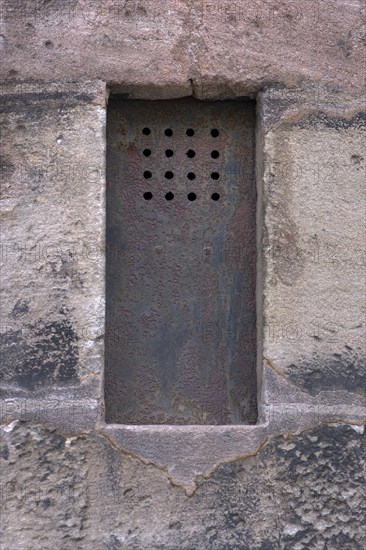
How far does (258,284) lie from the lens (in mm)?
4035

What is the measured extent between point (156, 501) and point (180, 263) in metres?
0.84

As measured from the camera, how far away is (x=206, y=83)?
13.3 feet

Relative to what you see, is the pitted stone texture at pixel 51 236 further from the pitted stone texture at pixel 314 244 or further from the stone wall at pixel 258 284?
the pitted stone texture at pixel 314 244

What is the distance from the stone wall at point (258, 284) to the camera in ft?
12.3

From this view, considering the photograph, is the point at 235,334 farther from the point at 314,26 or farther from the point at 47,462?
the point at 314,26

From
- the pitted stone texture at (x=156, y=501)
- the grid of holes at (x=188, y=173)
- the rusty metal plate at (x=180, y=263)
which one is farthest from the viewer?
the grid of holes at (x=188, y=173)

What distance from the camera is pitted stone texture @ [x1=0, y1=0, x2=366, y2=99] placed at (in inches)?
159

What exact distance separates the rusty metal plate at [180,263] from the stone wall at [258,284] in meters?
0.13

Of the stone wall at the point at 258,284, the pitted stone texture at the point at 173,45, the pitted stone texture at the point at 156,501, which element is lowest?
the pitted stone texture at the point at 156,501

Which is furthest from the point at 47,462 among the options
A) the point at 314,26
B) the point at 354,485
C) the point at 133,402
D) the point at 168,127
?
the point at 314,26

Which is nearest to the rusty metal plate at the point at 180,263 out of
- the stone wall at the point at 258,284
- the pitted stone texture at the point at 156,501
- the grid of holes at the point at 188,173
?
the grid of holes at the point at 188,173

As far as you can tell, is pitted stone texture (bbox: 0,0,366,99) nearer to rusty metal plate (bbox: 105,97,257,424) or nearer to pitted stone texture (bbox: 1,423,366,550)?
rusty metal plate (bbox: 105,97,257,424)

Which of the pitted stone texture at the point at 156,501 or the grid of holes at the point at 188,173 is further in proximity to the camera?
the grid of holes at the point at 188,173

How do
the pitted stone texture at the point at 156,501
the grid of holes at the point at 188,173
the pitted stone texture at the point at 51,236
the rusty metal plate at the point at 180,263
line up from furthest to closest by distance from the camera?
1. the grid of holes at the point at 188,173
2. the rusty metal plate at the point at 180,263
3. the pitted stone texture at the point at 51,236
4. the pitted stone texture at the point at 156,501
